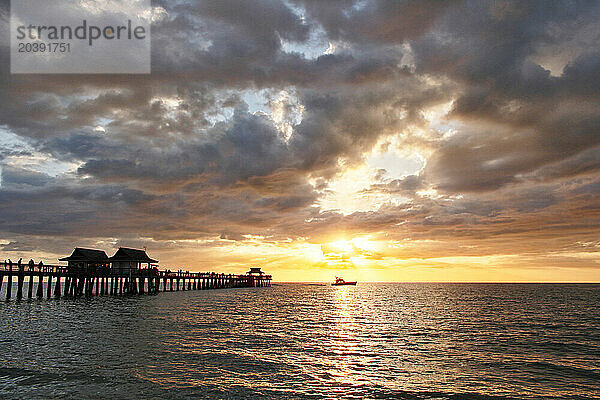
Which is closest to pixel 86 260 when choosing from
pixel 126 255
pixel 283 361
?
pixel 126 255

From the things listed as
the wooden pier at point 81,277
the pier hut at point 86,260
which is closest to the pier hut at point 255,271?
the wooden pier at point 81,277

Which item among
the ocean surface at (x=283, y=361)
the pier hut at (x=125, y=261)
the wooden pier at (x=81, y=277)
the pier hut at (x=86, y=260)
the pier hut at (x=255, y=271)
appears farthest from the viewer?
the pier hut at (x=255, y=271)

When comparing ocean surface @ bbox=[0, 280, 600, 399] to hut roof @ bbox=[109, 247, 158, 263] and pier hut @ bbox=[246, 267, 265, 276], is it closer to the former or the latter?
hut roof @ bbox=[109, 247, 158, 263]

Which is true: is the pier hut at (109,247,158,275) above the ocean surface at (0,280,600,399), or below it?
above

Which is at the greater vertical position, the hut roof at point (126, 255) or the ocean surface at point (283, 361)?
the hut roof at point (126, 255)

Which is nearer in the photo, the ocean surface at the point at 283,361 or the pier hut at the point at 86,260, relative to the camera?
the ocean surface at the point at 283,361

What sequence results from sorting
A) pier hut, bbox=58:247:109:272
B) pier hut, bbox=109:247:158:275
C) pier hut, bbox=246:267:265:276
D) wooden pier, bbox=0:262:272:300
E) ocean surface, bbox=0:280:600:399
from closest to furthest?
ocean surface, bbox=0:280:600:399
wooden pier, bbox=0:262:272:300
pier hut, bbox=58:247:109:272
pier hut, bbox=109:247:158:275
pier hut, bbox=246:267:265:276

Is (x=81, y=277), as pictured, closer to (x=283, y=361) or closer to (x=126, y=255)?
(x=126, y=255)

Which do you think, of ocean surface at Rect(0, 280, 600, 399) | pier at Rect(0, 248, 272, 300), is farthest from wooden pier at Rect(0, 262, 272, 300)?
ocean surface at Rect(0, 280, 600, 399)

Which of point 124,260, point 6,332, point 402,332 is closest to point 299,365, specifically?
point 402,332

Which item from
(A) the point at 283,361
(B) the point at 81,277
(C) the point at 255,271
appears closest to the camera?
(A) the point at 283,361

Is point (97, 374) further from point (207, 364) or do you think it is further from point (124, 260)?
point (124, 260)

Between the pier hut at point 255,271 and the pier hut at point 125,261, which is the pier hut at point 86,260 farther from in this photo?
the pier hut at point 255,271

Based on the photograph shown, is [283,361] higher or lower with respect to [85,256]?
lower
